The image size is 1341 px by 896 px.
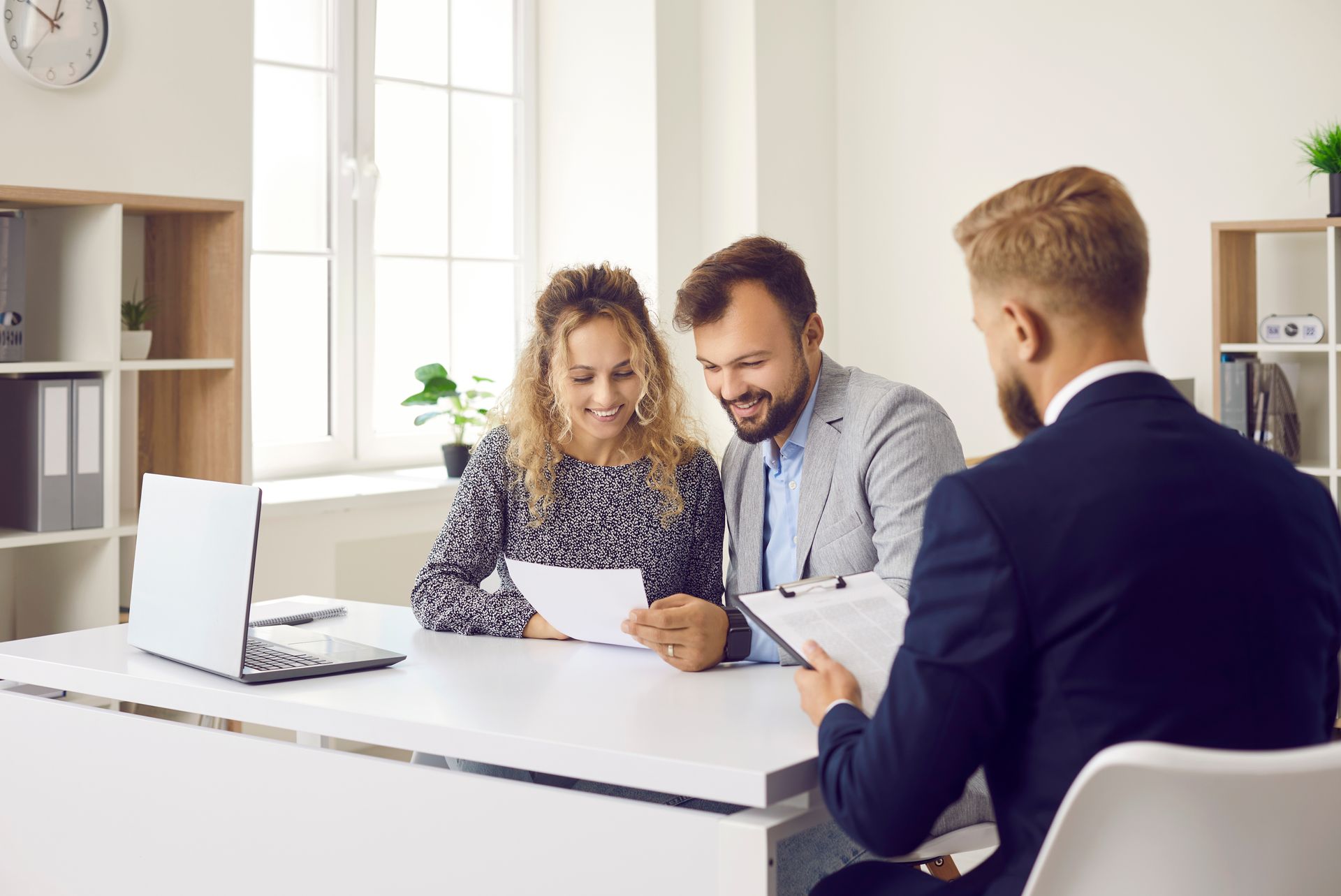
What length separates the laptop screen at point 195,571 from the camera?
5.62ft

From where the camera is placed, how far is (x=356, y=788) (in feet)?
5.27

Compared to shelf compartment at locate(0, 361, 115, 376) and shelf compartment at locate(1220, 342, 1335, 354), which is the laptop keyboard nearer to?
shelf compartment at locate(0, 361, 115, 376)

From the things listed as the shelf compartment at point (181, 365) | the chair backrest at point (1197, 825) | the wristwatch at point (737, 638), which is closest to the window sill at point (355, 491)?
the shelf compartment at point (181, 365)

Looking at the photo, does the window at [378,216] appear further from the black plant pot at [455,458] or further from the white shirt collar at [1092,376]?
the white shirt collar at [1092,376]

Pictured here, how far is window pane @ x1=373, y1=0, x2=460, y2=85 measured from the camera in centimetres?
416

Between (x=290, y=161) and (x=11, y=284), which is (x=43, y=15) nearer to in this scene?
(x=11, y=284)

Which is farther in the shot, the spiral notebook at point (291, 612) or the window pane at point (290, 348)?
the window pane at point (290, 348)

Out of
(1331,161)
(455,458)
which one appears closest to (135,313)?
(455,458)

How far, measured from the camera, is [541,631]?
2.01m

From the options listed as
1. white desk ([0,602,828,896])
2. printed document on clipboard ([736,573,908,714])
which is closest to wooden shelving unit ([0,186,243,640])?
white desk ([0,602,828,896])

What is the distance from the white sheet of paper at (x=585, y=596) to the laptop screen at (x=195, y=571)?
36 cm

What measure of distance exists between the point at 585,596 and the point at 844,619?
424 millimetres

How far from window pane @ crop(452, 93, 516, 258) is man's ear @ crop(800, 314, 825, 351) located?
2514mm

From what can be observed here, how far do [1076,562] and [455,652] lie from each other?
108 centimetres
